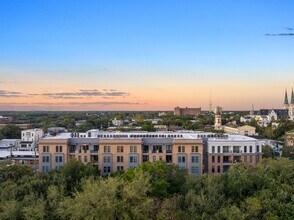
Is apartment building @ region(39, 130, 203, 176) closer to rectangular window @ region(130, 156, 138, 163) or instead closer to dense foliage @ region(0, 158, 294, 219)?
rectangular window @ region(130, 156, 138, 163)

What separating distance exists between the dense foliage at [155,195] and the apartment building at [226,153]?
1210 centimetres

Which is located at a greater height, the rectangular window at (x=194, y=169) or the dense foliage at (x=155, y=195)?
the dense foliage at (x=155, y=195)

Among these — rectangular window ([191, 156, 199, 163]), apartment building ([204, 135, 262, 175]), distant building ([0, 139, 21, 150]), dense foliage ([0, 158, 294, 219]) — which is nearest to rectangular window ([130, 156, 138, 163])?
rectangular window ([191, 156, 199, 163])

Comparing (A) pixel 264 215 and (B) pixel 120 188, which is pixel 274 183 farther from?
(B) pixel 120 188

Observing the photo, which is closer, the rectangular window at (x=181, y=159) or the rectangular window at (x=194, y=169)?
the rectangular window at (x=194, y=169)

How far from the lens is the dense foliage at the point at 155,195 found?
27047 mm

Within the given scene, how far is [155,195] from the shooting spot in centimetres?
3666

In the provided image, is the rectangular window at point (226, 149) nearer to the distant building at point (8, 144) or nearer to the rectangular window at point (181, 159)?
the rectangular window at point (181, 159)

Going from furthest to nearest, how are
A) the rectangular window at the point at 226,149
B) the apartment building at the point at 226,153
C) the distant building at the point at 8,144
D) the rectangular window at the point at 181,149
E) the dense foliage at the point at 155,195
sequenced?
the distant building at the point at 8,144 → the rectangular window at the point at 226,149 → the apartment building at the point at 226,153 → the rectangular window at the point at 181,149 → the dense foliage at the point at 155,195

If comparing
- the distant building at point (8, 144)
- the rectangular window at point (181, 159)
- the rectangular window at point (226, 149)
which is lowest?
the distant building at point (8, 144)

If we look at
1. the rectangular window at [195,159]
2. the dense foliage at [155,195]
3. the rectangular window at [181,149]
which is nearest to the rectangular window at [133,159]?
the rectangular window at [181,149]

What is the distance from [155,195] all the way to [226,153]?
21.2 meters

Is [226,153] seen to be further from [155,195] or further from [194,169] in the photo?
[155,195]

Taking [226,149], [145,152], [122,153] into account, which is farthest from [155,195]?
[226,149]
